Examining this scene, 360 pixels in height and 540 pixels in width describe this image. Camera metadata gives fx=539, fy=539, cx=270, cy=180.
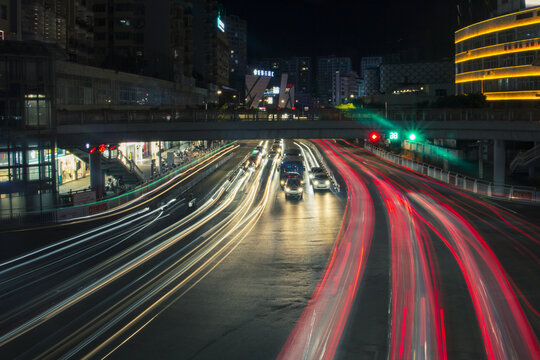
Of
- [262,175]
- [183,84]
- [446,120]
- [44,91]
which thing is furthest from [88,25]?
[446,120]

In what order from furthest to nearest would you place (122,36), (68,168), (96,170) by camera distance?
(122,36), (68,168), (96,170)

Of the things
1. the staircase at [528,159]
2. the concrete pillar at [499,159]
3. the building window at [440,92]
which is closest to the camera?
the concrete pillar at [499,159]

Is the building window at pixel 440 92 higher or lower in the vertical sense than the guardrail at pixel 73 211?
higher

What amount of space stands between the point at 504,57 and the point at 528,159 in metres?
29.9

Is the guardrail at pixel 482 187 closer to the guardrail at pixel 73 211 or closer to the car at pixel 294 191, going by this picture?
the car at pixel 294 191

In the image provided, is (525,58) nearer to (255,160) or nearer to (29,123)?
(255,160)

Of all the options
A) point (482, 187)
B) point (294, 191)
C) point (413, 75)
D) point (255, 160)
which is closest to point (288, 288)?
point (294, 191)

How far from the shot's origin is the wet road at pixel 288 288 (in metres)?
13.3

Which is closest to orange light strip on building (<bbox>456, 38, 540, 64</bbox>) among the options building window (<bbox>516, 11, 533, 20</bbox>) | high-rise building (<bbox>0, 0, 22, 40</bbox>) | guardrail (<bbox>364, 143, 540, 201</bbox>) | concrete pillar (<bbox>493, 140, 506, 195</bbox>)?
building window (<bbox>516, 11, 533, 20</bbox>)

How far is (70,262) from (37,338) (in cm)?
813

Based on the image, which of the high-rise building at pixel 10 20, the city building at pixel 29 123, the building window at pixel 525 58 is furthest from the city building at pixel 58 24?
the building window at pixel 525 58

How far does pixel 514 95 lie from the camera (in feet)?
233

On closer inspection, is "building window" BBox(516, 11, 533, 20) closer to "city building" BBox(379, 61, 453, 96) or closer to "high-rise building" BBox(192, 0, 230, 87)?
"city building" BBox(379, 61, 453, 96)

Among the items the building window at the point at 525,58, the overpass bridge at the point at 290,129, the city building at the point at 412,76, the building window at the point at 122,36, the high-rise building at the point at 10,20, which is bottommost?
the overpass bridge at the point at 290,129
